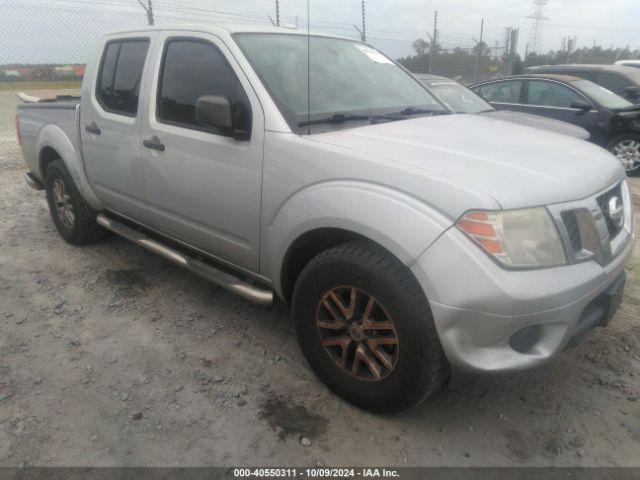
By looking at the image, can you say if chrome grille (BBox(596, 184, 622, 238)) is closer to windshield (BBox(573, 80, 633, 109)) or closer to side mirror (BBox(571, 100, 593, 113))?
side mirror (BBox(571, 100, 593, 113))

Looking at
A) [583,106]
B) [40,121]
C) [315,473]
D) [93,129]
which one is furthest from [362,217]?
[583,106]

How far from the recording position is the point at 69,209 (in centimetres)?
464

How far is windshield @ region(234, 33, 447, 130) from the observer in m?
2.77

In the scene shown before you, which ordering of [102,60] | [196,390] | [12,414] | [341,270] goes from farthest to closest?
[102,60] < [196,390] < [12,414] < [341,270]

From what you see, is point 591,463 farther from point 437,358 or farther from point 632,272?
point 632,272

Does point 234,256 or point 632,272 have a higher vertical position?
point 234,256

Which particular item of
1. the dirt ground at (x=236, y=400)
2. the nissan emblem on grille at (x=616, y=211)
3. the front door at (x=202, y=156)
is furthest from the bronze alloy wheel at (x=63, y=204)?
the nissan emblem on grille at (x=616, y=211)

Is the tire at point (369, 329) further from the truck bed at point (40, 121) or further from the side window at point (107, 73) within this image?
the truck bed at point (40, 121)

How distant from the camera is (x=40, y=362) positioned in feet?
9.71

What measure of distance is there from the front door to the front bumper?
111cm

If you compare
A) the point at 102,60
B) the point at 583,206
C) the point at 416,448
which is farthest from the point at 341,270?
the point at 102,60

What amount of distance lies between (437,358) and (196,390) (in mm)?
1308

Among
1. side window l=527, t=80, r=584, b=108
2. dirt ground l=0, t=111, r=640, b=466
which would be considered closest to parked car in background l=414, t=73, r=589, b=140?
side window l=527, t=80, r=584, b=108

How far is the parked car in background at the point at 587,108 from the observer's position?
7.62 metres
